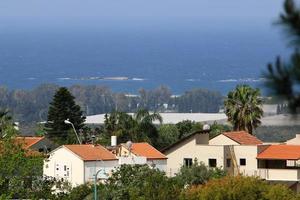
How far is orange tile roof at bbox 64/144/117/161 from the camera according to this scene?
58.0m

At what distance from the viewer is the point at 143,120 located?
74.4m

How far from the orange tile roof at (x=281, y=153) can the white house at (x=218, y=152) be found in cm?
64

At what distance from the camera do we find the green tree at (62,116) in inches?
3068

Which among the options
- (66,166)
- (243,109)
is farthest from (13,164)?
(243,109)

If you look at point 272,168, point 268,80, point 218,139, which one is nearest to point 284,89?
point 268,80

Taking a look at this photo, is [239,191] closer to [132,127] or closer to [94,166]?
[94,166]

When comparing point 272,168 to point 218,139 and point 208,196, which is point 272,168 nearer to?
point 218,139

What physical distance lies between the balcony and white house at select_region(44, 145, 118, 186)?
556 centimetres

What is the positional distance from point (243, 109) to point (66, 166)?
13.3 m

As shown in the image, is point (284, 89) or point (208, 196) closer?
point (284, 89)

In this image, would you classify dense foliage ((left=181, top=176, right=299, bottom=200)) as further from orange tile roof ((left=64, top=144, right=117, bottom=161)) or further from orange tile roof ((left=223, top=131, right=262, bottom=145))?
orange tile roof ((left=223, top=131, right=262, bottom=145))

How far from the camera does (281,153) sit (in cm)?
5594

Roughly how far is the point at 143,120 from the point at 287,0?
6348 cm

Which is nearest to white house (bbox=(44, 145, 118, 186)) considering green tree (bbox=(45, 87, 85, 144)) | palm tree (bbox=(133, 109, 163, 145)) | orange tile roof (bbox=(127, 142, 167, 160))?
orange tile roof (bbox=(127, 142, 167, 160))
